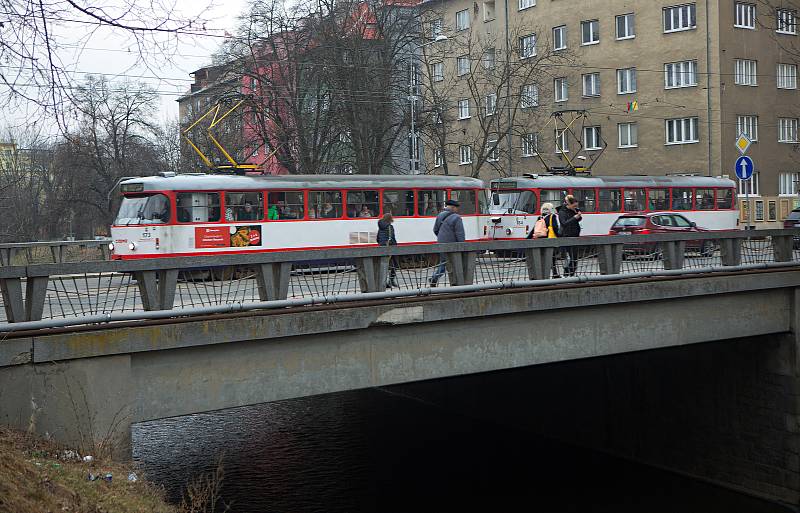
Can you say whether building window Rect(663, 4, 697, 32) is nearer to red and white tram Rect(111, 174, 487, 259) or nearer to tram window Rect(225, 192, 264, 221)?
red and white tram Rect(111, 174, 487, 259)

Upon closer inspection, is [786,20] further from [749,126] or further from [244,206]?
[244,206]

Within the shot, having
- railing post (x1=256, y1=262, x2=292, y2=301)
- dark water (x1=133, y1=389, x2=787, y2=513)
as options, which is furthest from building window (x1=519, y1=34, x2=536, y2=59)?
railing post (x1=256, y1=262, x2=292, y2=301)

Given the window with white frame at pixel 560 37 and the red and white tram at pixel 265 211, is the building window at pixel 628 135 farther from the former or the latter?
the red and white tram at pixel 265 211

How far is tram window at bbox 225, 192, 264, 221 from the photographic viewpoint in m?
25.2

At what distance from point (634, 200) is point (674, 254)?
60.1 ft

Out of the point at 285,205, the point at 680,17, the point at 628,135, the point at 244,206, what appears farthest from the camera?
the point at 628,135

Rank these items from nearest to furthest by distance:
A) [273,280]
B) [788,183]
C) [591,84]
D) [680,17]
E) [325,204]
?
[273,280] → [325,204] → [680,17] → [788,183] → [591,84]

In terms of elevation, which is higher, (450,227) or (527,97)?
(527,97)

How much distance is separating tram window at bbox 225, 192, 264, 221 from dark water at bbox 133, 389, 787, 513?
534 cm

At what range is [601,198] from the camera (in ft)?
110

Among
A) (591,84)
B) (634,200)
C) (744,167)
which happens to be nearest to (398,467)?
(744,167)

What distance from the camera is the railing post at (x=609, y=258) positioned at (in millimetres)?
15531

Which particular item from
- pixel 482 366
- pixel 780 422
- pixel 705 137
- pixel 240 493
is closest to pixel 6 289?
pixel 482 366

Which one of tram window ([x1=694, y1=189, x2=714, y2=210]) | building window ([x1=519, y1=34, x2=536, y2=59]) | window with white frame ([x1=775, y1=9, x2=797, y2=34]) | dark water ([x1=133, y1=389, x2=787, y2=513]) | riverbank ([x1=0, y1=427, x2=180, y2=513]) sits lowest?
dark water ([x1=133, y1=389, x2=787, y2=513])
